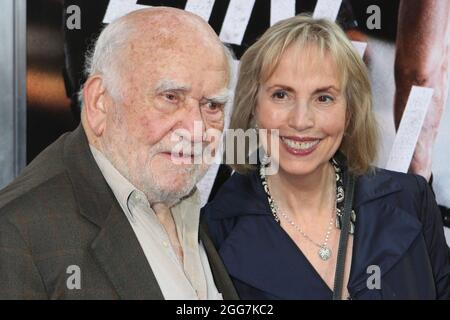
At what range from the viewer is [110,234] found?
1467mm

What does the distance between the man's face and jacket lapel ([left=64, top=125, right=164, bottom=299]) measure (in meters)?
0.07

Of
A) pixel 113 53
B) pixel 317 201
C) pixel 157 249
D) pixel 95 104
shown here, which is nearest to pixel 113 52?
pixel 113 53

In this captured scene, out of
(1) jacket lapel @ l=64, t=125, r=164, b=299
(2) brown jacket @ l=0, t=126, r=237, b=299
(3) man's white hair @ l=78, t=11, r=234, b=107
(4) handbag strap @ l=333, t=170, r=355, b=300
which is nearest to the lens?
(2) brown jacket @ l=0, t=126, r=237, b=299

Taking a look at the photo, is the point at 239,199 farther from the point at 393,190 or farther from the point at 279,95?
the point at 393,190

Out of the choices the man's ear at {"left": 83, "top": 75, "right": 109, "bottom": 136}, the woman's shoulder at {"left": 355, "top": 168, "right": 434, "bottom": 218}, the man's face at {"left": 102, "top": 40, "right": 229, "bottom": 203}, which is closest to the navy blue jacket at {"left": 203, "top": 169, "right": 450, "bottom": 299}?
the woman's shoulder at {"left": 355, "top": 168, "right": 434, "bottom": 218}

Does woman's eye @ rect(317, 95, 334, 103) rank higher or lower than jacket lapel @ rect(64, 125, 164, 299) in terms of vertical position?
higher

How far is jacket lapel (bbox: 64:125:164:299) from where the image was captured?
1.44 metres

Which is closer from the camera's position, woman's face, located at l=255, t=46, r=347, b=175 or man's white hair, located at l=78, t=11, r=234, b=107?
man's white hair, located at l=78, t=11, r=234, b=107

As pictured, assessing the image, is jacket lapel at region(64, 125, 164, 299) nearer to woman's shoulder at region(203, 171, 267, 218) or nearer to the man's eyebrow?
the man's eyebrow

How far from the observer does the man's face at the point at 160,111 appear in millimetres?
1516

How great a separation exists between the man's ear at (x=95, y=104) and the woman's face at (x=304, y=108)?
24.7 inches

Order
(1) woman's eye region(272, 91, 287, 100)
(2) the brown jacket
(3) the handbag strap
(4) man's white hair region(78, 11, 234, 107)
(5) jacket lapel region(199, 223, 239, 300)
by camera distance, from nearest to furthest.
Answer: (2) the brown jacket < (4) man's white hair region(78, 11, 234, 107) < (5) jacket lapel region(199, 223, 239, 300) < (3) the handbag strap < (1) woman's eye region(272, 91, 287, 100)

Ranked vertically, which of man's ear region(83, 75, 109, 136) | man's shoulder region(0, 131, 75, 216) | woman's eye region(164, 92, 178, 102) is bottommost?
man's shoulder region(0, 131, 75, 216)

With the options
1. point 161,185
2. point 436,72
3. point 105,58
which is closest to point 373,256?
point 161,185
